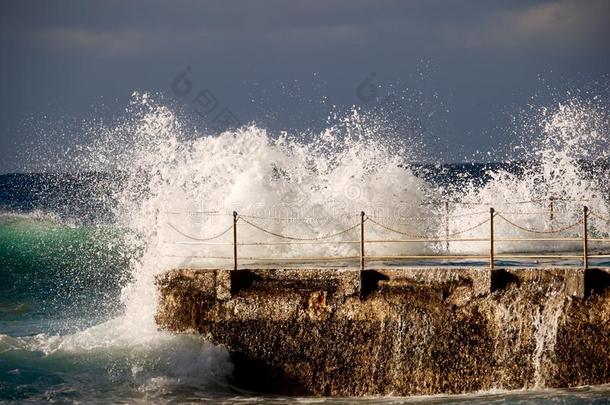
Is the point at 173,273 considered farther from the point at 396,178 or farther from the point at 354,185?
the point at 396,178

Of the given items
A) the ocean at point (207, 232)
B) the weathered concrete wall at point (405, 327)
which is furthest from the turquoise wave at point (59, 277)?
the weathered concrete wall at point (405, 327)

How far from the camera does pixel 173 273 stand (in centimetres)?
1425

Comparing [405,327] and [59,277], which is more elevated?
[59,277]

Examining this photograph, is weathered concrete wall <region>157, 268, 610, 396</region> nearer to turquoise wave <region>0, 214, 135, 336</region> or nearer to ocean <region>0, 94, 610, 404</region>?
ocean <region>0, 94, 610, 404</region>

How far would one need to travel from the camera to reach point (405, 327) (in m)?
A: 12.7

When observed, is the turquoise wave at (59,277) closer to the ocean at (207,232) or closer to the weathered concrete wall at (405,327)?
the ocean at (207,232)

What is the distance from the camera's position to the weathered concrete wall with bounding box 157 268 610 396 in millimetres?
12062

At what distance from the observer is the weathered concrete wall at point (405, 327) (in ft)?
39.6

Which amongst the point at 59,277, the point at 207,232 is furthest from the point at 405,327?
the point at 59,277

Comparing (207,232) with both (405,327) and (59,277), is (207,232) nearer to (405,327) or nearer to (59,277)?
(405,327)

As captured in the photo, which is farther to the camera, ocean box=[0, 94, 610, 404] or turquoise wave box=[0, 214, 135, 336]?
turquoise wave box=[0, 214, 135, 336]

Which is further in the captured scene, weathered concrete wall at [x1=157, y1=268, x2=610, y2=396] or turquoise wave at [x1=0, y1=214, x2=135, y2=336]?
turquoise wave at [x1=0, y1=214, x2=135, y2=336]

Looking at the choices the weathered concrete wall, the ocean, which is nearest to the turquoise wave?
the ocean

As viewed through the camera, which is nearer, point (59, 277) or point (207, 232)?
point (207, 232)
